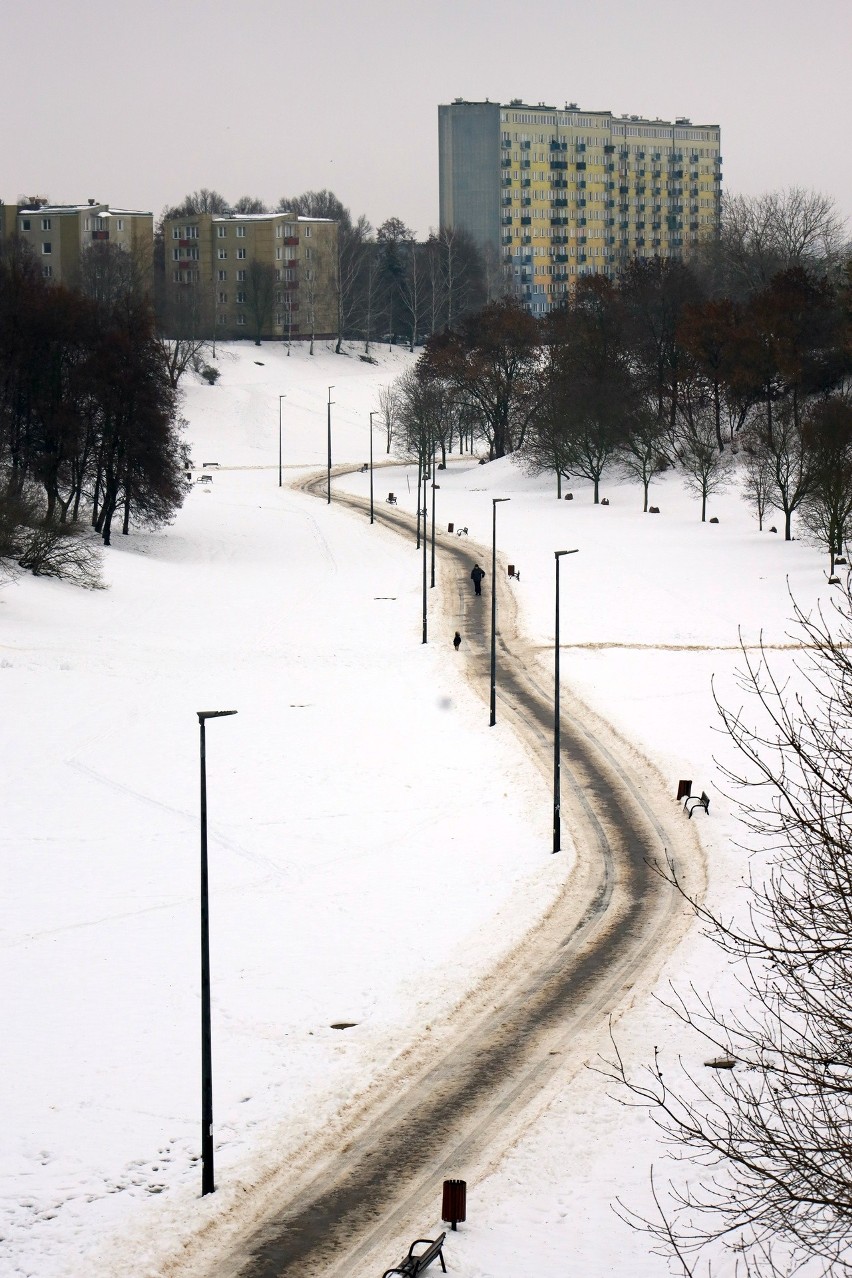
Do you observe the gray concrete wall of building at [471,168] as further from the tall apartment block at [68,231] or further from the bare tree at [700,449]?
the bare tree at [700,449]

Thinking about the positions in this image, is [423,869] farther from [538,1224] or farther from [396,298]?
[396,298]

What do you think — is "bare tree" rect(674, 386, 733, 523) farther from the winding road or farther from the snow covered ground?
the winding road

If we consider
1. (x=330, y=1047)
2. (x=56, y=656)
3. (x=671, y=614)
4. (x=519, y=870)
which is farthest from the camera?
(x=671, y=614)

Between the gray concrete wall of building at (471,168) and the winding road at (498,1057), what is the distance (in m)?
157

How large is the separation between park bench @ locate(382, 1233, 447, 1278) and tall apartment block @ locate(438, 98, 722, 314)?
17233 cm

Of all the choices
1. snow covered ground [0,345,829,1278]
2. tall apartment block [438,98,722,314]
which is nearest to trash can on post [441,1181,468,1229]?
snow covered ground [0,345,829,1278]

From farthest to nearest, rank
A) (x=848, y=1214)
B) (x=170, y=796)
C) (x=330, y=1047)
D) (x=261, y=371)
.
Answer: (x=261, y=371)
(x=170, y=796)
(x=330, y=1047)
(x=848, y=1214)

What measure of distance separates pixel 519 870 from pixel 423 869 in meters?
2.32

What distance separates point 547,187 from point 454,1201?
A: 185 m

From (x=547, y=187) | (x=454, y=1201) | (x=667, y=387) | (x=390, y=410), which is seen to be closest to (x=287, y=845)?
(x=454, y=1201)

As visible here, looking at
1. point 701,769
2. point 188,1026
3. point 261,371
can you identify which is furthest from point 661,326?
point 188,1026

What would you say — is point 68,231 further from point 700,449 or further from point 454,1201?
point 454,1201

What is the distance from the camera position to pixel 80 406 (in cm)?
7281

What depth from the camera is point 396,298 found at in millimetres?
175750
